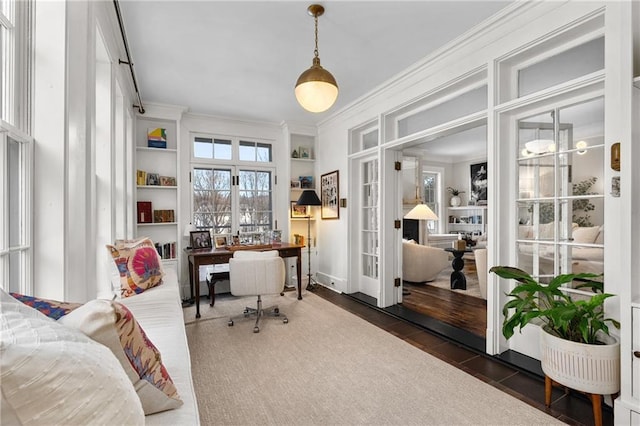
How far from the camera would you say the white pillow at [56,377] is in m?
0.51

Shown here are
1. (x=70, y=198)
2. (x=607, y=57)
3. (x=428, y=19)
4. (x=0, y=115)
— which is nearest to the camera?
(x=0, y=115)

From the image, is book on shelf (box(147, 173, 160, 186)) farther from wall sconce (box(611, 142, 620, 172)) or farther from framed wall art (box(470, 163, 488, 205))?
framed wall art (box(470, 163, 488, 205))

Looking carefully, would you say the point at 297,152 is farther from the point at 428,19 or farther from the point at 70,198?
the point at 70,198

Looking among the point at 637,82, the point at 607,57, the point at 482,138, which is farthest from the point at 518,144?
the point at 482,138

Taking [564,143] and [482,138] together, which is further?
[482,138]

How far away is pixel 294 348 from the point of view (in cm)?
275

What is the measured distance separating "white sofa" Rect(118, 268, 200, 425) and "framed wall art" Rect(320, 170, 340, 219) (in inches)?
101

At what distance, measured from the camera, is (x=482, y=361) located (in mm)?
2480

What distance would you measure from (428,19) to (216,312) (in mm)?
3715

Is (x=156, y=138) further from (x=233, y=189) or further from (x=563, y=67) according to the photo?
(x=563, y=67)

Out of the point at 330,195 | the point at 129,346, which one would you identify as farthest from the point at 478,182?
the point at 129,346

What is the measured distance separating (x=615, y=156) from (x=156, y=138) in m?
4.72

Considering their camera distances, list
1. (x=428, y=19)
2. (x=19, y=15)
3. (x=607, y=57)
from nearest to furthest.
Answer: (x=19, y=15) < (x=607, y=57) < (x=428, y=19)

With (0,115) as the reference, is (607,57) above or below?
above
